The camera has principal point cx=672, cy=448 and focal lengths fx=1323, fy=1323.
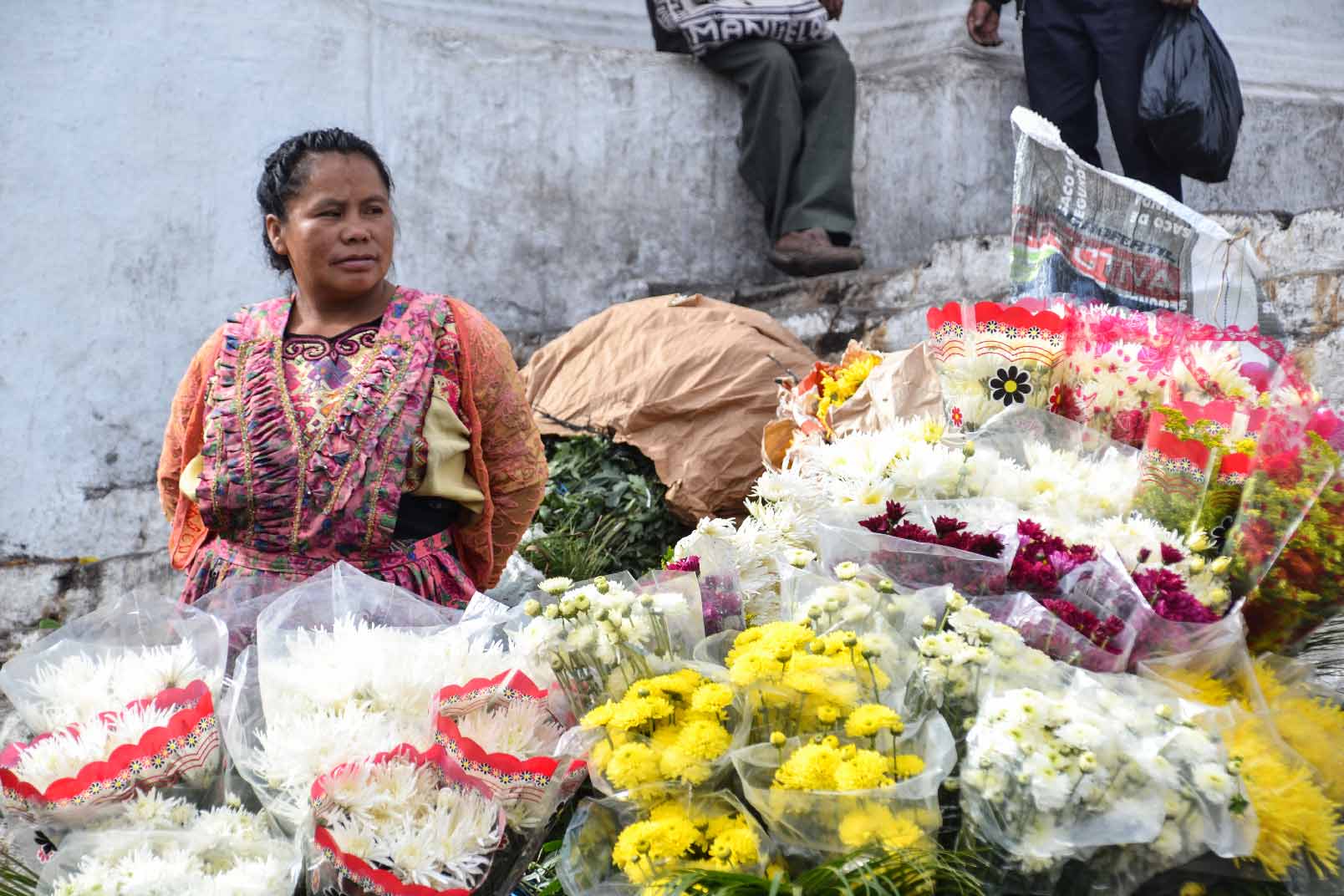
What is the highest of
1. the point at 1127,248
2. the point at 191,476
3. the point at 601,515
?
the point at 1127,248

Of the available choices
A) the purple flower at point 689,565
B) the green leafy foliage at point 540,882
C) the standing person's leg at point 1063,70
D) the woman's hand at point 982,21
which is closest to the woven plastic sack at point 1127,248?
the purple flower at point 689,565

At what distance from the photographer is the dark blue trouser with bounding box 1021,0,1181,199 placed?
4977mm

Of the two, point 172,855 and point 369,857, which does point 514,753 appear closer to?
point 369,857

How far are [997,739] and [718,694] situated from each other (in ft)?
0.99

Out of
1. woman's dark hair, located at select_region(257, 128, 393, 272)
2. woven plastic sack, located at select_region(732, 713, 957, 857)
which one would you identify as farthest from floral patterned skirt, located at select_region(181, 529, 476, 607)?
woven plastic sack, located at select_region(732, 713, 957, 857)

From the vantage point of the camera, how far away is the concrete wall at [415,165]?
4598mm

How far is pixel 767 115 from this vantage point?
5406 millimetres

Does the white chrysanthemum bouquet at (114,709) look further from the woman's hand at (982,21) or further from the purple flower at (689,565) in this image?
the woman's hand at (982,21)

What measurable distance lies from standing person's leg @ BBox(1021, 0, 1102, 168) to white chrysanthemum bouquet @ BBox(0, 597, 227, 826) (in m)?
4.51

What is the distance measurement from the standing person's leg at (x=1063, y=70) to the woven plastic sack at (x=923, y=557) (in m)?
3.96

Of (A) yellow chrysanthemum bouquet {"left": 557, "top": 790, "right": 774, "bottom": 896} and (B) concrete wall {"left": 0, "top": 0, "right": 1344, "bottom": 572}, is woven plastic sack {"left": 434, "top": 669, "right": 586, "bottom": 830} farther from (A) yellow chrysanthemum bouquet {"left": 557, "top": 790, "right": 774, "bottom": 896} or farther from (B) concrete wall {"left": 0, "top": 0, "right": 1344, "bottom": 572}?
(B) concrete wall {"left": 0, "top": 0, "right": 1344, "bottom": 572}

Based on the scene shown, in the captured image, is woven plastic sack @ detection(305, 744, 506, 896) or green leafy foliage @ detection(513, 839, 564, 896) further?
green leafy foliage @ detection(513, 839, 564, 896)

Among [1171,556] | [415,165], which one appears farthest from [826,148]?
[1171,556]

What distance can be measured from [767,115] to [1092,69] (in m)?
1.32
